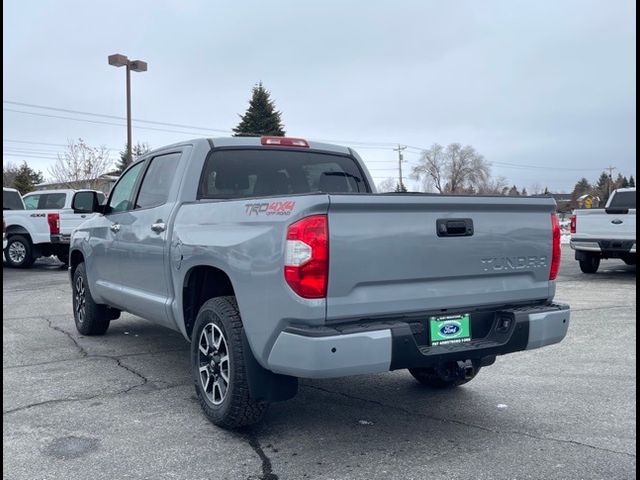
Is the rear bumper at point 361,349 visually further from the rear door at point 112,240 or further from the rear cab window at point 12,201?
the rear cab window at point 12,201

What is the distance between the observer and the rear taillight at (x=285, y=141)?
17.9ft

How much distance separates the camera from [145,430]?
14.0 ft

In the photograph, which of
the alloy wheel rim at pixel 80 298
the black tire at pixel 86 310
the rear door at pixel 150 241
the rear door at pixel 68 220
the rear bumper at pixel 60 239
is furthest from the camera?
the rear door at pixel 68 220

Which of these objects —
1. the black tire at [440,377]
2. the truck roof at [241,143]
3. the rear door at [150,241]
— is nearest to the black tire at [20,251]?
the rear door at [150,241]

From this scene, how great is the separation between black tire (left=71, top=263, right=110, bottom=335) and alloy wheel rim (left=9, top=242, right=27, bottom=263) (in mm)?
10039

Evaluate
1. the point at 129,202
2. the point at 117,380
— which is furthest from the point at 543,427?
the point at 129,202

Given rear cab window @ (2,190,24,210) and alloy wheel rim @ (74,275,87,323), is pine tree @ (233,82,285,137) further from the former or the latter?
alloy wheel rim @ (74,275,87,323)

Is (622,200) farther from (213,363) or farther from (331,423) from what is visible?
(213,363)

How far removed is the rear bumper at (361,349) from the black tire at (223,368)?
1.28ft

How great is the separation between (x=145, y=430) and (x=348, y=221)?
1961 mm

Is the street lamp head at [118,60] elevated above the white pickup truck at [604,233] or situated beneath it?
elevated above

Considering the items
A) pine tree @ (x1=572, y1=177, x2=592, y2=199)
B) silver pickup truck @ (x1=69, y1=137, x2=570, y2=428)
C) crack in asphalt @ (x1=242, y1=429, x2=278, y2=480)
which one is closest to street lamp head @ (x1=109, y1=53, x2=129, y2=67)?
silver pickup truck @ (x1=69, y1=137, x2=570, y2=428)

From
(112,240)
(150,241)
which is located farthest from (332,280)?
(112,240)

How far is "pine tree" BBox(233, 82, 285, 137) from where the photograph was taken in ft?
147
